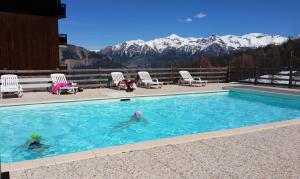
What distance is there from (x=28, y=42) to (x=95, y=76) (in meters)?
6.52

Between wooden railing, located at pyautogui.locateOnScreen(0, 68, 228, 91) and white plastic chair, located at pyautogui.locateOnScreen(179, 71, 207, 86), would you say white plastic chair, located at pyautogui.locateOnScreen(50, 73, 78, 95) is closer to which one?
wooden railing, located at pyautogui.locateOnScreen(0, 68, 228, 91)

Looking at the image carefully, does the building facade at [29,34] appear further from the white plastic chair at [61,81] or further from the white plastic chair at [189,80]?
the white plastic chair at [189,80]

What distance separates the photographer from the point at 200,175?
3.52 m

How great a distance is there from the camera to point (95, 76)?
13.8m

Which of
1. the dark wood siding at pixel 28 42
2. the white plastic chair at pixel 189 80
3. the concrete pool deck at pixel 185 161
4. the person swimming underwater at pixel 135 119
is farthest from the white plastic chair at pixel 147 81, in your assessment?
the concrete pool deck at pixel 185 161

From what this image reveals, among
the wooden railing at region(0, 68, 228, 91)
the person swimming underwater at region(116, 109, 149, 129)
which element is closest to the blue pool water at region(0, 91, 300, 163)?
the person swimming underwater at region(116, 109, 149, 129)

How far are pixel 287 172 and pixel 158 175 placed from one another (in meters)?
1.51

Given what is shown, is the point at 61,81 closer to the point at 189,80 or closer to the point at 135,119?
the point at 135,119

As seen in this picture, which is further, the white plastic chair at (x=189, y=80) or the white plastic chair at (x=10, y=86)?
the white plastic chair at (x=189, y=80)

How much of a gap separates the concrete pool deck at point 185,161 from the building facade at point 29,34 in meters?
15.2

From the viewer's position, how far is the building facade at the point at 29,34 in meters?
17.2

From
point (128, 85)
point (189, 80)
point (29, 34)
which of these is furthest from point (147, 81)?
point (29, 34)

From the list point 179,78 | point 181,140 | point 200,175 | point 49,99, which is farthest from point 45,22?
point 200,175

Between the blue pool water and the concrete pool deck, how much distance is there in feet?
6.53
